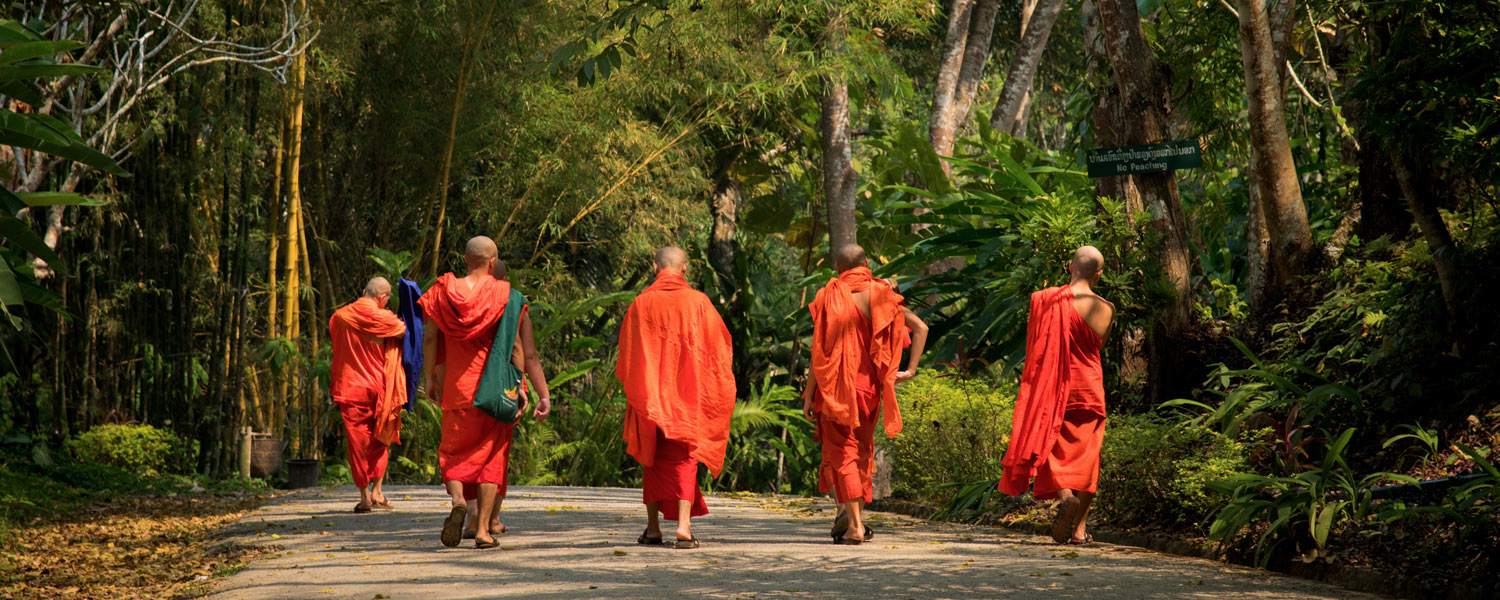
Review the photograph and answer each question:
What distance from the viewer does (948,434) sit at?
10.1m

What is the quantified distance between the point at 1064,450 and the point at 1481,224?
2.45 m

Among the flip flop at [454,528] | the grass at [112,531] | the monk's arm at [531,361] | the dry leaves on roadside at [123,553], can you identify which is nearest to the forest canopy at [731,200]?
the grass at [112,531]

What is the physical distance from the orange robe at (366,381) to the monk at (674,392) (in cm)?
288

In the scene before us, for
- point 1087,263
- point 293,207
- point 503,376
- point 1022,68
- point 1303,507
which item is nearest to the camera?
point 1303,507

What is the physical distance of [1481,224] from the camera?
693 cm

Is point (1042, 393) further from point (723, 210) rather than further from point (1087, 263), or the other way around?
point (723, 210)

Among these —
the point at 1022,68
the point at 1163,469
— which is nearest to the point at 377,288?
the point at 1163,469

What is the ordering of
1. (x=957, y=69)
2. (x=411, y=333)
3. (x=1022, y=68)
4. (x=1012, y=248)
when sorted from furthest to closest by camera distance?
1. (x=1022, y=68)
2. (x=957, y=69)
3. (x=1012, y=248)
4. (x=411, y=333)

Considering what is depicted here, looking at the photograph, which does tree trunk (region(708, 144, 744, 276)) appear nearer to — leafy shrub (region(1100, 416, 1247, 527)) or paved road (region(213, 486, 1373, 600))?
paved road (region(213, 486, 1373, 600))

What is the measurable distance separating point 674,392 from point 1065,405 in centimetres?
220

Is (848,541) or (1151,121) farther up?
(1151,121)

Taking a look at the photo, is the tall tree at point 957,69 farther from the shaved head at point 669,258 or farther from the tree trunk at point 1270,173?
the shaved head at point 669,258

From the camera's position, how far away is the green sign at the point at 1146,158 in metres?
8.45

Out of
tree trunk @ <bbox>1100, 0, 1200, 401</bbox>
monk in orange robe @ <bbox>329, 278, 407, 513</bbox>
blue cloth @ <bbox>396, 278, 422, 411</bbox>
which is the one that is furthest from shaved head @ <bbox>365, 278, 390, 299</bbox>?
tree trunk @ <bbox>1100, 0, 1200, 401</bbox>
